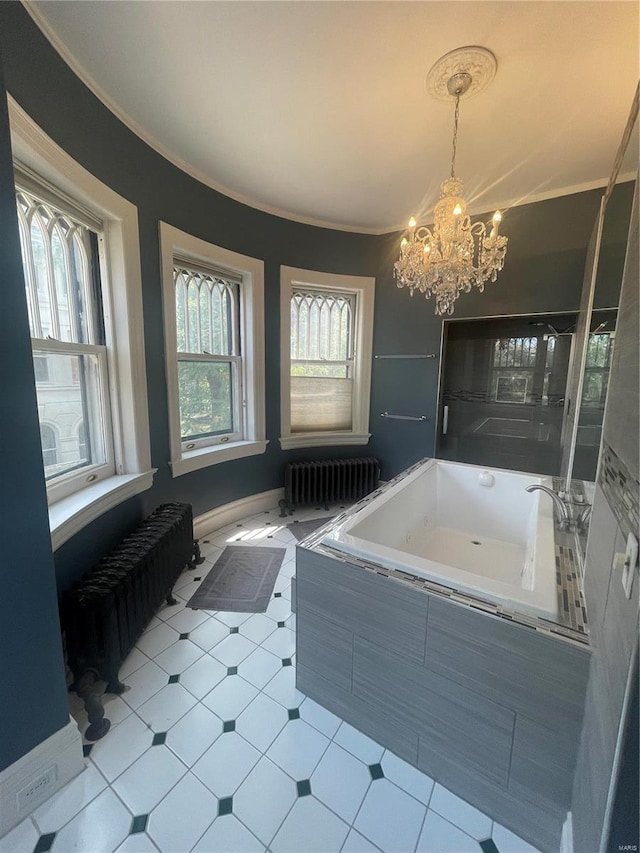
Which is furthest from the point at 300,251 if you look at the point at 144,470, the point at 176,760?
the point at 176,760

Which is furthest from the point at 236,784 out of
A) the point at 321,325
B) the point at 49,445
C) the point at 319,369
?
the point at 321,325

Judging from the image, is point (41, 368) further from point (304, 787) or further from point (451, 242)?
point (451, 242)

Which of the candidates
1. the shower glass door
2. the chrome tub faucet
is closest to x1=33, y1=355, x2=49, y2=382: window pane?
the chrome tub faucet

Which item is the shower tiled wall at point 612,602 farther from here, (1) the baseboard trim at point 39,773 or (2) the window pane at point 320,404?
(2) the window pane at point 320,404

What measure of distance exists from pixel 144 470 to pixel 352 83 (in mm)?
2379

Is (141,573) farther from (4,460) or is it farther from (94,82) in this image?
(94,82)

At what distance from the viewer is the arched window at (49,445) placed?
1.61 meters

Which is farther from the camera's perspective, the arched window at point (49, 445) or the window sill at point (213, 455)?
the window sill at point (213, 455)

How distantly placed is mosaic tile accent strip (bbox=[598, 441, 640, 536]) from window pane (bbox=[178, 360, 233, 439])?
8.01 ft

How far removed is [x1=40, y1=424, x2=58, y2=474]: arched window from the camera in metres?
1.61

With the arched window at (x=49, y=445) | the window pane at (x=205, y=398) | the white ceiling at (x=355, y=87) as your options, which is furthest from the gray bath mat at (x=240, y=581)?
the white ceiling at (x=355, y=87)

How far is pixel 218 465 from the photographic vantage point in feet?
9.36

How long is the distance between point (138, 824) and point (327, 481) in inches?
97.7

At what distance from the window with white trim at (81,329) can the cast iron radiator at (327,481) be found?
53.8 inches
